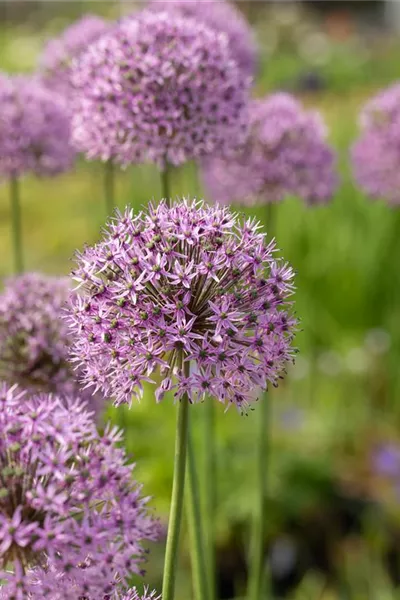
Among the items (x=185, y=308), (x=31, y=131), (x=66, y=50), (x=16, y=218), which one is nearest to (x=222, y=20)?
(x=66, y=50)

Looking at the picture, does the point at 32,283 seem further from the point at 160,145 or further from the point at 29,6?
the point at 29,6

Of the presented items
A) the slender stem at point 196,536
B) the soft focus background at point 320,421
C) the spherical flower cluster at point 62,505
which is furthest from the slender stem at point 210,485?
the spherical flower cluster at point 62,505

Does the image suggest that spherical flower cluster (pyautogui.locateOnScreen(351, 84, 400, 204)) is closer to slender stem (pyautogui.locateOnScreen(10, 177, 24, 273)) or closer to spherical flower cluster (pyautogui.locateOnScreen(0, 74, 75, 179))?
spherical flower cluster (pyautogui.locateOnScreen(0, 74, 75, 179))

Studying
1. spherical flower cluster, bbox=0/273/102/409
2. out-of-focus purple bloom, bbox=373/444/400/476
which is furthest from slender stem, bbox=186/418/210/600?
out-of-focus purple bloom, bbox=373/444/400/476

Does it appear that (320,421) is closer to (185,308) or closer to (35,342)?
(35,342)

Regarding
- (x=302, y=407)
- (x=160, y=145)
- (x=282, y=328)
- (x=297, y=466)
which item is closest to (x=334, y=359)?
(x=302, y=407)

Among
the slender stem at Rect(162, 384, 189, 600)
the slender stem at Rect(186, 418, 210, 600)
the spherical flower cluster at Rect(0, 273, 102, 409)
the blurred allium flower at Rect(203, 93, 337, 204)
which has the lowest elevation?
the slender stem at Rect(186, 418, 210, 600)
